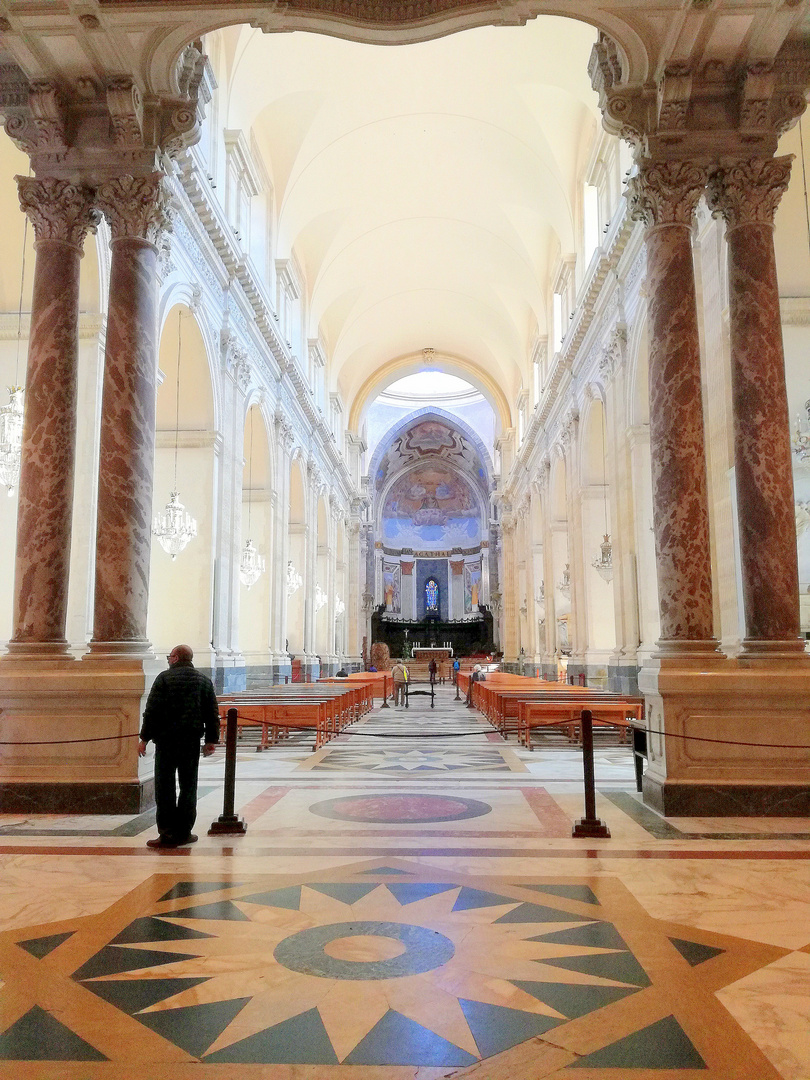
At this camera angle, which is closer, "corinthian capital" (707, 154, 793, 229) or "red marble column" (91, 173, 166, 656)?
"red marble column" (91, 173, 166, 656)

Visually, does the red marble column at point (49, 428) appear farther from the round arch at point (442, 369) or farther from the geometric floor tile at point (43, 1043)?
the round arch at point (442, 369)

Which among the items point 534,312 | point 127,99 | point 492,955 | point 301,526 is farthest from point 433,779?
point 534,312

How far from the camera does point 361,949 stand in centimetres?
387

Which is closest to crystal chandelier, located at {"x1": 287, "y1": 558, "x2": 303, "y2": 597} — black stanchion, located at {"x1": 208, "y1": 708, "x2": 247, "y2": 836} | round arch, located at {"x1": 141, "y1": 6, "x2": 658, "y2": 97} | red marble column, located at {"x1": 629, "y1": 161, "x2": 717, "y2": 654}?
round arch, located at {"x1": 141, "y1": 6, "x2": 658, "y2": 97}

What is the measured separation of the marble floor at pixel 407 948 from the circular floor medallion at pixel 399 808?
0.21ft

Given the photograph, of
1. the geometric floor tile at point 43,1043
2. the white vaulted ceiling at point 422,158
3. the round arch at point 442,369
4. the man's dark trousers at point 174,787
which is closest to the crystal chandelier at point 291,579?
the white vaulted ceiling at point 422,158

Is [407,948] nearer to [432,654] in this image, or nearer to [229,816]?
[229,816]

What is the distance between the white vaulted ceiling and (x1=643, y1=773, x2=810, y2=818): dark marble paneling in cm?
1289

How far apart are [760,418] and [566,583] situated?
16.5m

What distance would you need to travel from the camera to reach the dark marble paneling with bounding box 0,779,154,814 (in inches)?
279

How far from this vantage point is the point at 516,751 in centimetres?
1231

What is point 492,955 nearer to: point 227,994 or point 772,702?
point 227,994

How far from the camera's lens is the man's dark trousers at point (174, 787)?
19.6ft

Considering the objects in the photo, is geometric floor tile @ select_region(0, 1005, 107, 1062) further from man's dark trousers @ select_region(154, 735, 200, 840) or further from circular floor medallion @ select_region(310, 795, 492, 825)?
circular floor medallion @ select_region(310, 795, 492, 825)
